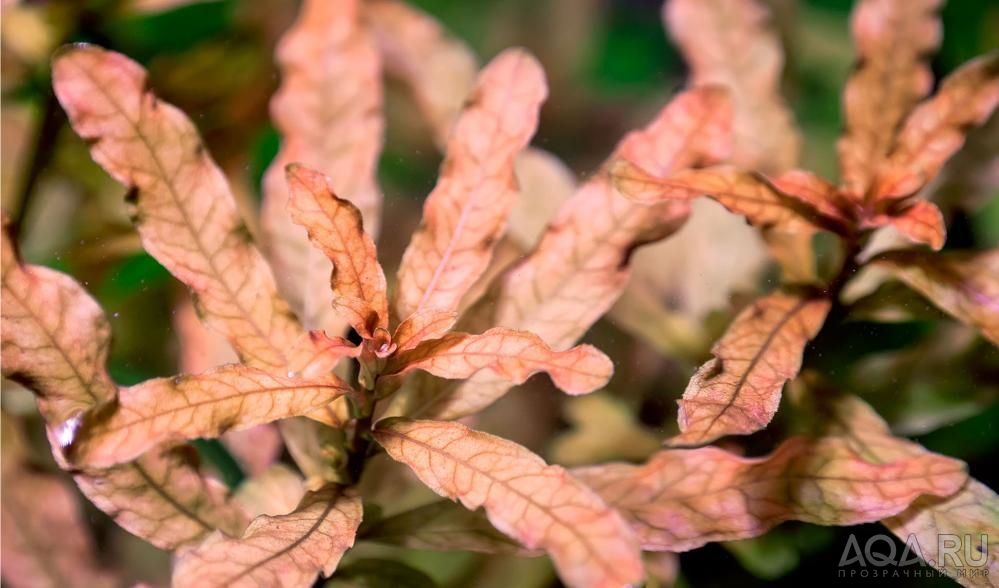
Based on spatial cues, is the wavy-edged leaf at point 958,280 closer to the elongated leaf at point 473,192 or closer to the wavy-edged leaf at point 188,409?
the elongated leaf at point 473,192

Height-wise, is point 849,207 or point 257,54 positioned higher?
point 849,207

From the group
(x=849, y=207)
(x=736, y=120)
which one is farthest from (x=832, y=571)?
(x=736, y=120)

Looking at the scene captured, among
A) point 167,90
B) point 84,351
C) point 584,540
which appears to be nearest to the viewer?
point 584,540

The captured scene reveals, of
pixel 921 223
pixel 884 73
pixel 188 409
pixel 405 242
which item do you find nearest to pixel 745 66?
pixel 884 73

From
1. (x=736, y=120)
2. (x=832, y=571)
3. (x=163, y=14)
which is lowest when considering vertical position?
(x=832, y=571)

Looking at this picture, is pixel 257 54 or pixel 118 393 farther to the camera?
pixel 257 54

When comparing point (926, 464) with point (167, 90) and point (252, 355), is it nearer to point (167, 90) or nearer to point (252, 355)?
point (252, 355)

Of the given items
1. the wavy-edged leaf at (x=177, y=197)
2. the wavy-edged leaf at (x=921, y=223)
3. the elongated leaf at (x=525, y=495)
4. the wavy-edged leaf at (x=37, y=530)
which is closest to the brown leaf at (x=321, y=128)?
the wavy-edged leaf at (x=177, y=197)

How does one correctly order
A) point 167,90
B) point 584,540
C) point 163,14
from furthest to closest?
point 163,14 → point 167,90 → point 584,540
